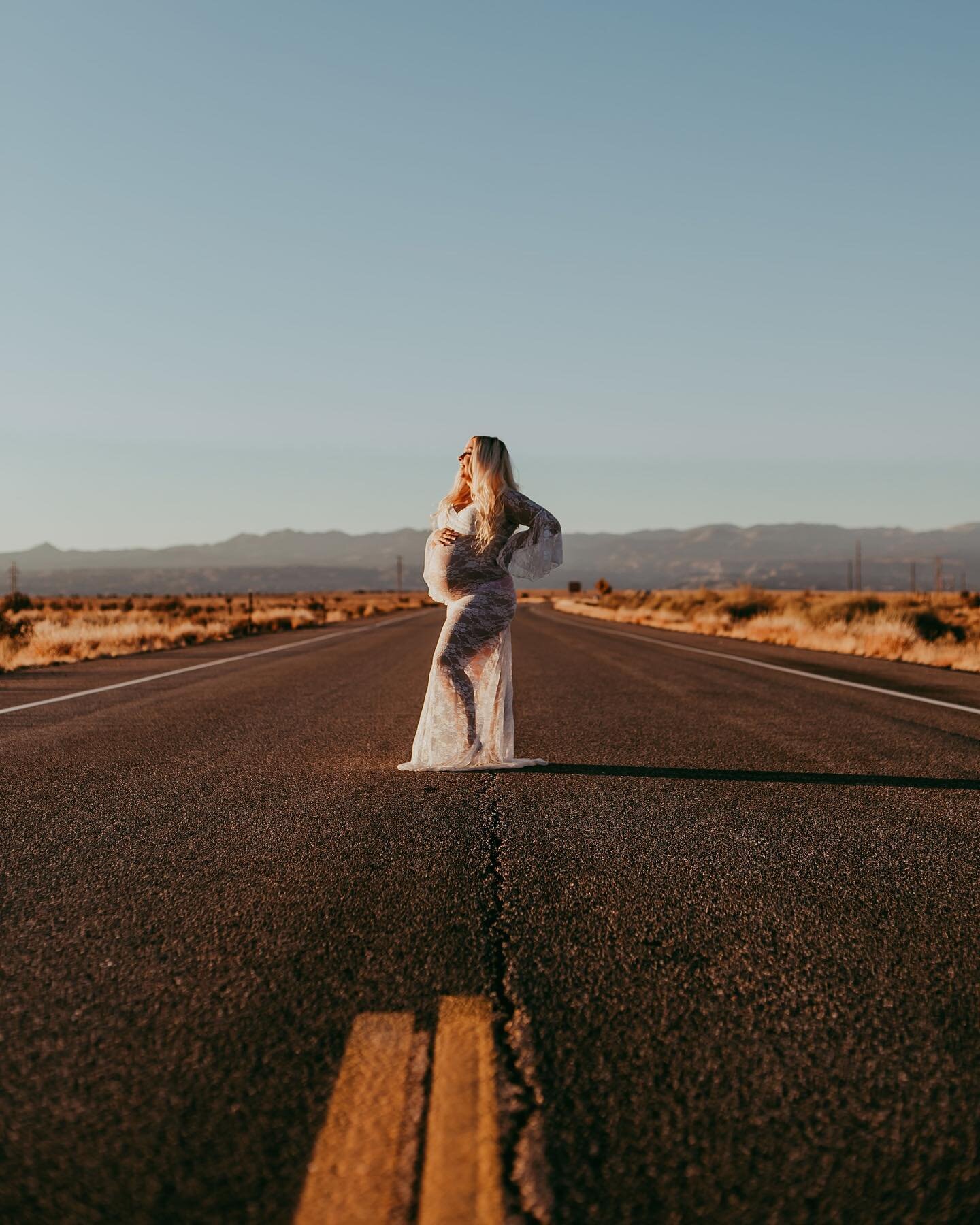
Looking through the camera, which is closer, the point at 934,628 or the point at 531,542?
the point at 531,542

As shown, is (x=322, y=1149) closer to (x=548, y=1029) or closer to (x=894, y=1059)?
(x=548, y=1029)

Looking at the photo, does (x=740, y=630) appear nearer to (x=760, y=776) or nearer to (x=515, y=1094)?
(x=760, y=776)

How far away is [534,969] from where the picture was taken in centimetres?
309

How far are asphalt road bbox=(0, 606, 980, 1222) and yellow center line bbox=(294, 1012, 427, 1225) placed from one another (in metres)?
0.05

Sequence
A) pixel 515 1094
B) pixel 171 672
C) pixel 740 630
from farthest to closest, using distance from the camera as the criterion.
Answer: pixel 740 630 → pixel 171 672 → pixel 515 1094

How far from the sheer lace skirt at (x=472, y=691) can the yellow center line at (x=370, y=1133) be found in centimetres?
402

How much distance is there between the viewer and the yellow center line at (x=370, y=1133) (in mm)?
1898

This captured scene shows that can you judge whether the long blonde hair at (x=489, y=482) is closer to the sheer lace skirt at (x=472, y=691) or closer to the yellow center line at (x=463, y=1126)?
the sheer lace skirt at (x=472, y=691)

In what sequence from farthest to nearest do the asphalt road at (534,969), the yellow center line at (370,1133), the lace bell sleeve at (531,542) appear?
the lace bell sleeve at (531,542), the asphalt road at (534,969), the yellow center line at (370,1133)

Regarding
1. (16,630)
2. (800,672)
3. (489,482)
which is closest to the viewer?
(489,482)

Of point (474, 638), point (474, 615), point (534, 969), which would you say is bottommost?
point (534, 969)

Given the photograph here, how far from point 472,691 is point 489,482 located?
1371 millimetres

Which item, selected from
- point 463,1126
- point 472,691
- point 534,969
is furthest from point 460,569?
point 463,1126

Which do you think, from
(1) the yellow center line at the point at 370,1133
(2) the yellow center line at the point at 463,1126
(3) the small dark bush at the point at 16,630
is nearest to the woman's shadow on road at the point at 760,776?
(2) the yellow center line at the point at 463,1126
